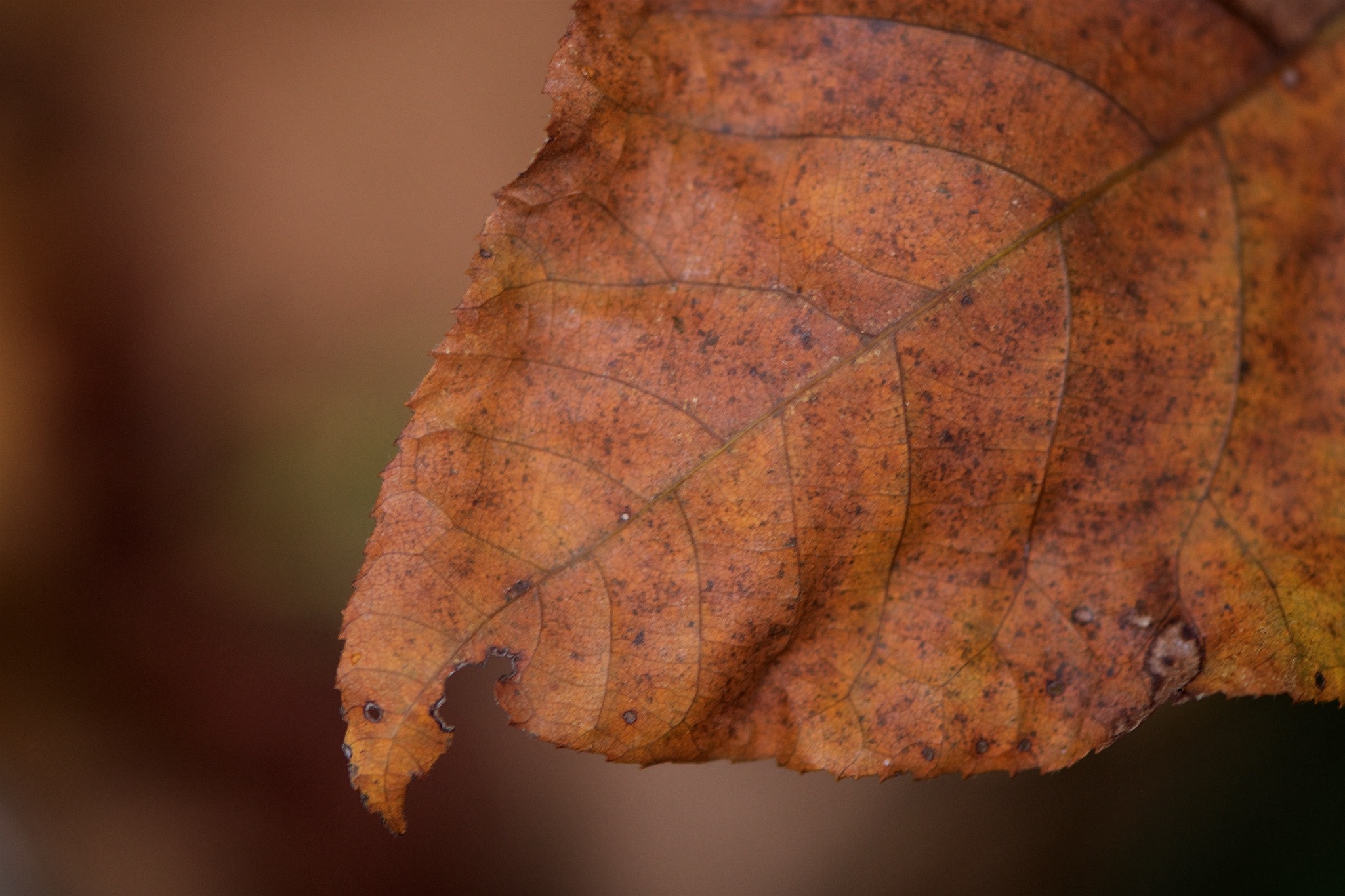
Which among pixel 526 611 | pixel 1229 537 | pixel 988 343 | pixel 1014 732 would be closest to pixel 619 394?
pixel 526 611

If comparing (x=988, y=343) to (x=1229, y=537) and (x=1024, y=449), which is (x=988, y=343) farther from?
(x=1229, y=537)

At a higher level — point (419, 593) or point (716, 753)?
point (419, 593)

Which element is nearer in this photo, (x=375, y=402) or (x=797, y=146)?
(x=797, y=146)

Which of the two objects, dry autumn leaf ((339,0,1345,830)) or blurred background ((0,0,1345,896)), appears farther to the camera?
blurred background ((0,0,1345,896))

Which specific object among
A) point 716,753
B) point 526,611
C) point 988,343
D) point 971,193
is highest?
point 971,193

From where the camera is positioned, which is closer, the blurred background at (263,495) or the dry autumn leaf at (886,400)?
the dry autumn leaf at (886,400)
